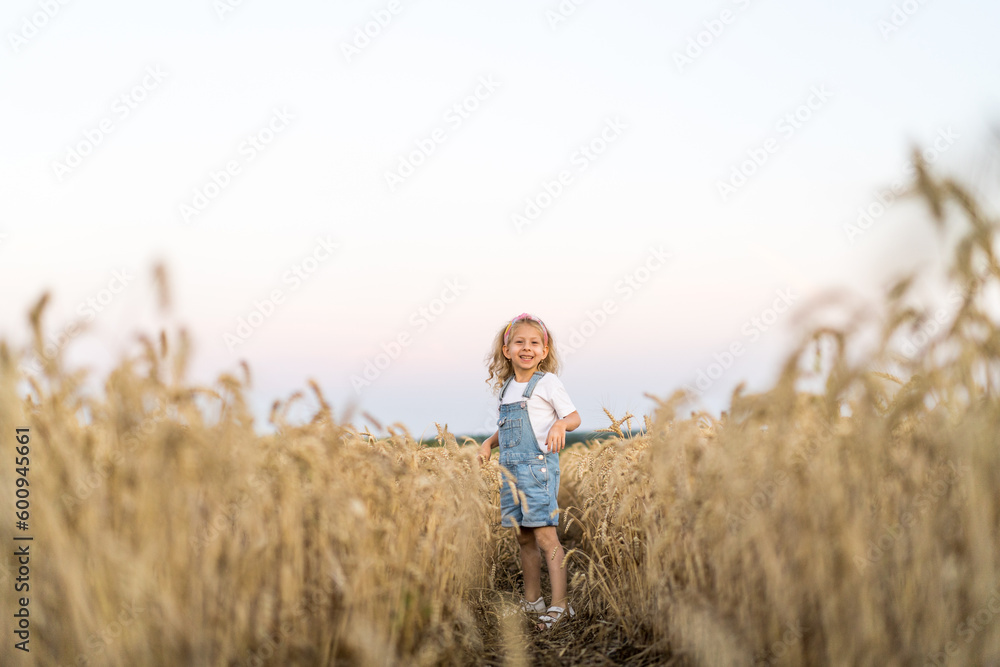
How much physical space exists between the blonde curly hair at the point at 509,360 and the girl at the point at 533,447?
0.03m

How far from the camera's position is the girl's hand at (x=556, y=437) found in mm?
4504

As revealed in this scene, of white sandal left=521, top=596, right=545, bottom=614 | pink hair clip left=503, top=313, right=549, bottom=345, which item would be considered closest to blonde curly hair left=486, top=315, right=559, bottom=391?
pink hair clip left=503, top=313, right=549, bottom=345

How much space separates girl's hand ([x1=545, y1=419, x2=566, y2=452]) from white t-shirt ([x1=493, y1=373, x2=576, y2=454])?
0.16m

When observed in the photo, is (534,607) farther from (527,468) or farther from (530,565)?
(527,468)

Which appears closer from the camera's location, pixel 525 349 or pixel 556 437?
pixel 556 437

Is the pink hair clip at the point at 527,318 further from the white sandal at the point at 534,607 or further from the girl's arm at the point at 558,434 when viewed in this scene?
the white sandal at the point at 534,607

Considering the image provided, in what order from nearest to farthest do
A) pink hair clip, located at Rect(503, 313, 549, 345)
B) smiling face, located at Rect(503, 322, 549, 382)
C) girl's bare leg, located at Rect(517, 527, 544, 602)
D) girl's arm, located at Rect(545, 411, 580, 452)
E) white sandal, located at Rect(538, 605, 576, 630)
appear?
white sandal, located at Rect(538, 605, 576, 630) < girl's arm, located at Rect(545, 411, 580, 452) < girl's bare leg, located at Rect(517, 527, 544, 602) < smiling face, located at Rect(503, 322, 549, 382) < pink hair clip, located at Rect(503, 313, 549, 345)

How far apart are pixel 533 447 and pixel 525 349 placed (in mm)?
694

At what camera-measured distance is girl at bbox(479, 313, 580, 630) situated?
14.8 feet

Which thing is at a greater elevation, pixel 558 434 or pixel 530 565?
pixel 558 434

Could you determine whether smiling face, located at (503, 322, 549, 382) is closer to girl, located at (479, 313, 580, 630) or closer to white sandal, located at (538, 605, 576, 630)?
girl, located at (479, 313, 580, 630)

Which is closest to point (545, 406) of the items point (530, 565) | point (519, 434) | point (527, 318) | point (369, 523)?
point (519, 434)

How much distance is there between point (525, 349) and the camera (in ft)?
16.1

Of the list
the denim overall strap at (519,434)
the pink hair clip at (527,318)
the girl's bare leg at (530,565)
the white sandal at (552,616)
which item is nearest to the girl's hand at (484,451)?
the denim overall strap at (519,434)
